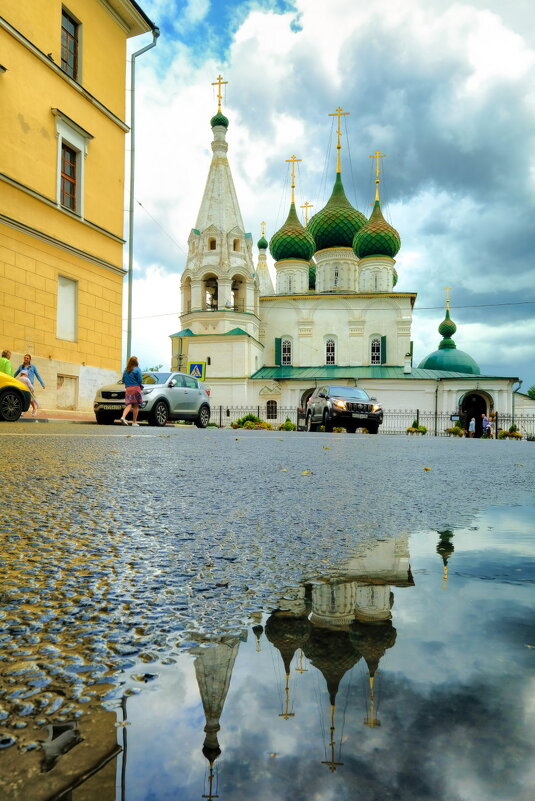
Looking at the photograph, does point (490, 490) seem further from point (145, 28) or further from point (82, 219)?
point (145, 28)

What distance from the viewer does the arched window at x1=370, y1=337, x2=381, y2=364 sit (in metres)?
46.8

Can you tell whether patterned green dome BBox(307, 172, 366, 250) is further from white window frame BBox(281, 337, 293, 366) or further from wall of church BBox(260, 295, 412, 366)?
white window frame BBox(281, 337, 293, 366)

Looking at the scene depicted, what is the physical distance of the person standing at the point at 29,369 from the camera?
14.0 m

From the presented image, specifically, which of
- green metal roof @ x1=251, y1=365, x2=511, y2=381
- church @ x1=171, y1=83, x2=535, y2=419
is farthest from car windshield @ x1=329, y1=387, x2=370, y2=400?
green metal roof @ x1=251, y1=365, x2=511, y2=381

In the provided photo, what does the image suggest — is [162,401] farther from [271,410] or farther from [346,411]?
[271,410]

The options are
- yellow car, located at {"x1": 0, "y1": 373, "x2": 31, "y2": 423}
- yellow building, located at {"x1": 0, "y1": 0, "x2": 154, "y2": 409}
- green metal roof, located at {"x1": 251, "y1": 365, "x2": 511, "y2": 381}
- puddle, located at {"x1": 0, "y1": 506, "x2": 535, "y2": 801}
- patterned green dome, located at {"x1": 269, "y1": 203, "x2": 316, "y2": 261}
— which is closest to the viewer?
puddle, located at {"x1": 0, "y1": 506, "x2": 535, "y2": 801}

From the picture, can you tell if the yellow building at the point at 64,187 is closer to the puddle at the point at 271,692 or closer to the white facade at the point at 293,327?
the puddle at the point at 271,692

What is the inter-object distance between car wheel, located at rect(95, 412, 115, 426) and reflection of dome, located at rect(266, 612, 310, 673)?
14.3 m

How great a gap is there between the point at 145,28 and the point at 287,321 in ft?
93.7

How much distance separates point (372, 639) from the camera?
1.00 metres

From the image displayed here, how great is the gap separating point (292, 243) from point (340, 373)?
11.3m

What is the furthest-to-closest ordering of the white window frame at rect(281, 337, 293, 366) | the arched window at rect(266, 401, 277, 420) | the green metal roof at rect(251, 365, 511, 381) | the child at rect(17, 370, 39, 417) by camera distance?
the white window frame at rect(281, 337, 293, 366)
the green metal roof at rect(251, 365, 511, 381)
the arched window at rect(266, 401, 277, 420)
the child at rect(17, 370, 39, 417)

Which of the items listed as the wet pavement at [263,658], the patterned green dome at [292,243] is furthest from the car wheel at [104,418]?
the patterned green dome at [292,243]

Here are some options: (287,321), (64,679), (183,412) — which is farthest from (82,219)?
(287,321)
